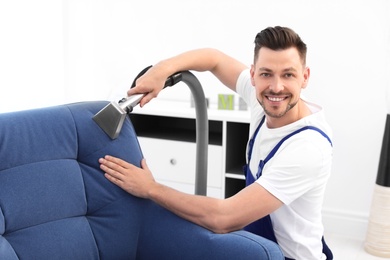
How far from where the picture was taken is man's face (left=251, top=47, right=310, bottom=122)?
1.93 m

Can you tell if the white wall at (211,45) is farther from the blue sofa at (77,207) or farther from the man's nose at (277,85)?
the blue sofa at (77,207)

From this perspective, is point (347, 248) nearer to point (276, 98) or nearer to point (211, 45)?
point (211, 45)

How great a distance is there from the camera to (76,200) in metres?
1.89

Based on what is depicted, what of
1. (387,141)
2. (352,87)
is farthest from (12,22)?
(387,141)

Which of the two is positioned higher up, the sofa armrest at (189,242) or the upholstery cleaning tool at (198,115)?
the upholstery cleaning tool at (198,115)

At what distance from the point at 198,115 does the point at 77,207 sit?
0.61 meters

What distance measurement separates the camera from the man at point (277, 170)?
1870 mm

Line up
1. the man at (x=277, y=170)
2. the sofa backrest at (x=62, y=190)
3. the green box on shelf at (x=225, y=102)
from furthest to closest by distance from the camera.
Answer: the green box on shelf at (x=225, y=102) < the man at (x=277, y=170) < the sofa backrest at (x=62, y=190)

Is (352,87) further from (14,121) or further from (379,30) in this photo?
(14,121)

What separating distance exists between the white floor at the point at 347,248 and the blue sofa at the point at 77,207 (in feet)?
5.13

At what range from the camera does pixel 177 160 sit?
347 centimetres

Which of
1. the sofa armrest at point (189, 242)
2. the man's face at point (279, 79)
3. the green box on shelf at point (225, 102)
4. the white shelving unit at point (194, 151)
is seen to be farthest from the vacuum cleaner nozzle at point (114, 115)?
the green box on shelf at point (225, 102)

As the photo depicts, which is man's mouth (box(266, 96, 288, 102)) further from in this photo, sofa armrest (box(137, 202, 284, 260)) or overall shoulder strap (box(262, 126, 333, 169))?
sofa armrest (box(137, 202, 284, 260))

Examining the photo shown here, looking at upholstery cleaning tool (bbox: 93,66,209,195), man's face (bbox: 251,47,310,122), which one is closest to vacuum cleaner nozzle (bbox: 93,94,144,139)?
upholstery cleaning tool (bbox: 93,66,209,195)
